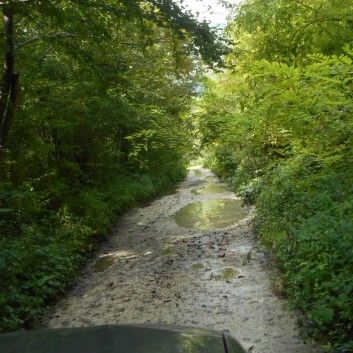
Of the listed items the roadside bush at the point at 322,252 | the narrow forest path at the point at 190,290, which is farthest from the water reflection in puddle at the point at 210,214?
the roadside bush at the point at 322,252

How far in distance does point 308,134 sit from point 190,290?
3.40 meters

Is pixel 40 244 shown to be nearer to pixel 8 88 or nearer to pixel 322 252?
pixel 8 88

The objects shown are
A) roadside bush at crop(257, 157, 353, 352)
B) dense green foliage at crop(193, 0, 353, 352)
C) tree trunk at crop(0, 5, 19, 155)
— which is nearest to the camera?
roadside bush at crop(257, 157, 353, 352)

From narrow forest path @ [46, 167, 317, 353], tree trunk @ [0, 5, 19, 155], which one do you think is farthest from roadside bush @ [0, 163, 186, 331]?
tree trunk @ [0, 5, 19, 155]

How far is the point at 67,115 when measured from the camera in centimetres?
1045

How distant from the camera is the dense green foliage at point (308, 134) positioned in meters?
4.40

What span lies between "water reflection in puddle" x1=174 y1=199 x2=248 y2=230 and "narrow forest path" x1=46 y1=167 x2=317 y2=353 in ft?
4.43

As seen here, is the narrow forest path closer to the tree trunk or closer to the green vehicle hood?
the green vehicle hood

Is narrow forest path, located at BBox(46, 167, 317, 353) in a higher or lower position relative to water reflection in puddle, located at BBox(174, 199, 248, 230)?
higher

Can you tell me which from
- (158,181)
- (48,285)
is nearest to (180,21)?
(48,285)

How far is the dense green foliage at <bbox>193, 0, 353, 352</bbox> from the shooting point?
14.4ft

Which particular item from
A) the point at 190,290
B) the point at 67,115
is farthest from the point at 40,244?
the point at 67,115

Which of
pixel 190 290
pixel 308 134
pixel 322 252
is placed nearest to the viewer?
pixel 322 252

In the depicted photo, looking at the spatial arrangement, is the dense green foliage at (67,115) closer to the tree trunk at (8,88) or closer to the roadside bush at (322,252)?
the tree trunk at (8,88)
